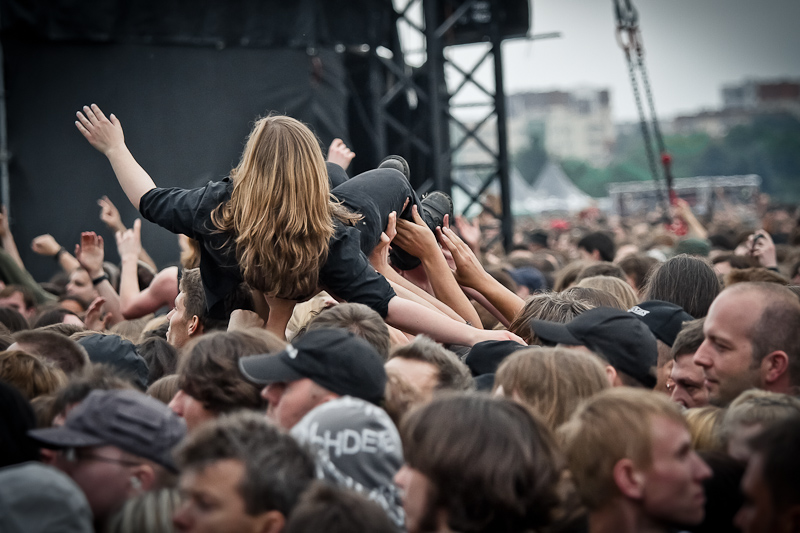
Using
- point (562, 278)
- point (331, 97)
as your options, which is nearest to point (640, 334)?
point (562, 278)

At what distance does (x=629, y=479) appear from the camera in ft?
6.46

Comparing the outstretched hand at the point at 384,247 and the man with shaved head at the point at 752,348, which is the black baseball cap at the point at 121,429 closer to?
the outstretched hand at the point at 384,247

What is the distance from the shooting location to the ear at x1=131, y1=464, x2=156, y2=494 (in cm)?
217

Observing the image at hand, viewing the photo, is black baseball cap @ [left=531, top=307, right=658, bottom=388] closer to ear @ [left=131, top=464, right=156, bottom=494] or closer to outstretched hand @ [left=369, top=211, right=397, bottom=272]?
outstretched hand @ [left=369, top=211, right=397, bottom=272]

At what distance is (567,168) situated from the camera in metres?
101

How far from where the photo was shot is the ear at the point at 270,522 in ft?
6.27

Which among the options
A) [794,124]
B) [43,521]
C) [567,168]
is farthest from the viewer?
[794,124]

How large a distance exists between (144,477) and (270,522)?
45 cm

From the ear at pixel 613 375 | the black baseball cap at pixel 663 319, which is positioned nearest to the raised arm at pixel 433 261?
the black baseball cap at pixel 663 319

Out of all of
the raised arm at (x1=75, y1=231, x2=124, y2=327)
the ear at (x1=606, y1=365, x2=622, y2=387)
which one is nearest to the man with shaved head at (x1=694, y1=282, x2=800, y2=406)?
the ear at (x1=606, y1=365, x2=622, y2=387)

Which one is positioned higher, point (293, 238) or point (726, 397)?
point (293, 238)

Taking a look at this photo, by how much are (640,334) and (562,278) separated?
2880 mm

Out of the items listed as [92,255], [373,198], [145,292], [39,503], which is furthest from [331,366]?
[92,255]

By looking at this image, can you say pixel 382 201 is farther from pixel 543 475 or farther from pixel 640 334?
pixel 543 475
